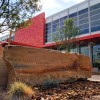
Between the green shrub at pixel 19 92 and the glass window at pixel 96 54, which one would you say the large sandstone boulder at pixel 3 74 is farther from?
the glass window at pixel 96 54

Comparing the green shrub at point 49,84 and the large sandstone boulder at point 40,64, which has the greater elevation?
the large sandstone boulder at point 40,64

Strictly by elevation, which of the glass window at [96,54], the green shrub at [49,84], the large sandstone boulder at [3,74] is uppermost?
the glass window at [96,54]

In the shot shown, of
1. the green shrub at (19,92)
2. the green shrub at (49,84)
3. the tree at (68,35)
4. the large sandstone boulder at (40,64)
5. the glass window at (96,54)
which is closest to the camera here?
the green shrub at (19,92)

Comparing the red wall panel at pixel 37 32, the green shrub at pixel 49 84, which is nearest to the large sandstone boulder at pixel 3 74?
the green shrub at pixel 49 84

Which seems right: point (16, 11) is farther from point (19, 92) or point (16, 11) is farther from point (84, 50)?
point (84, 50)

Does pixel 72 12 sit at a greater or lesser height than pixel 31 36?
greater

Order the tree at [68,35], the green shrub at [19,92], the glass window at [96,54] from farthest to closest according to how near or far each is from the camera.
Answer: the glass window at [96,54] → the tree at [68,35] → the green shrub at [19,92]

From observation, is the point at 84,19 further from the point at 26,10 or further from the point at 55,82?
the point at 55,82

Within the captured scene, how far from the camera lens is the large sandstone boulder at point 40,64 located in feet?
22.8

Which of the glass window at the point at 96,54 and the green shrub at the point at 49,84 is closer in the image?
the green shrub at the point at 49,84

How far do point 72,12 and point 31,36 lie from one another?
11.8m

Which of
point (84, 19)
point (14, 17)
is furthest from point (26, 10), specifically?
point (84, 19)

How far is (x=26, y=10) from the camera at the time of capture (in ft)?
32.3

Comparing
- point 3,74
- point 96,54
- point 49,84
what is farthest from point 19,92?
point 96,54
